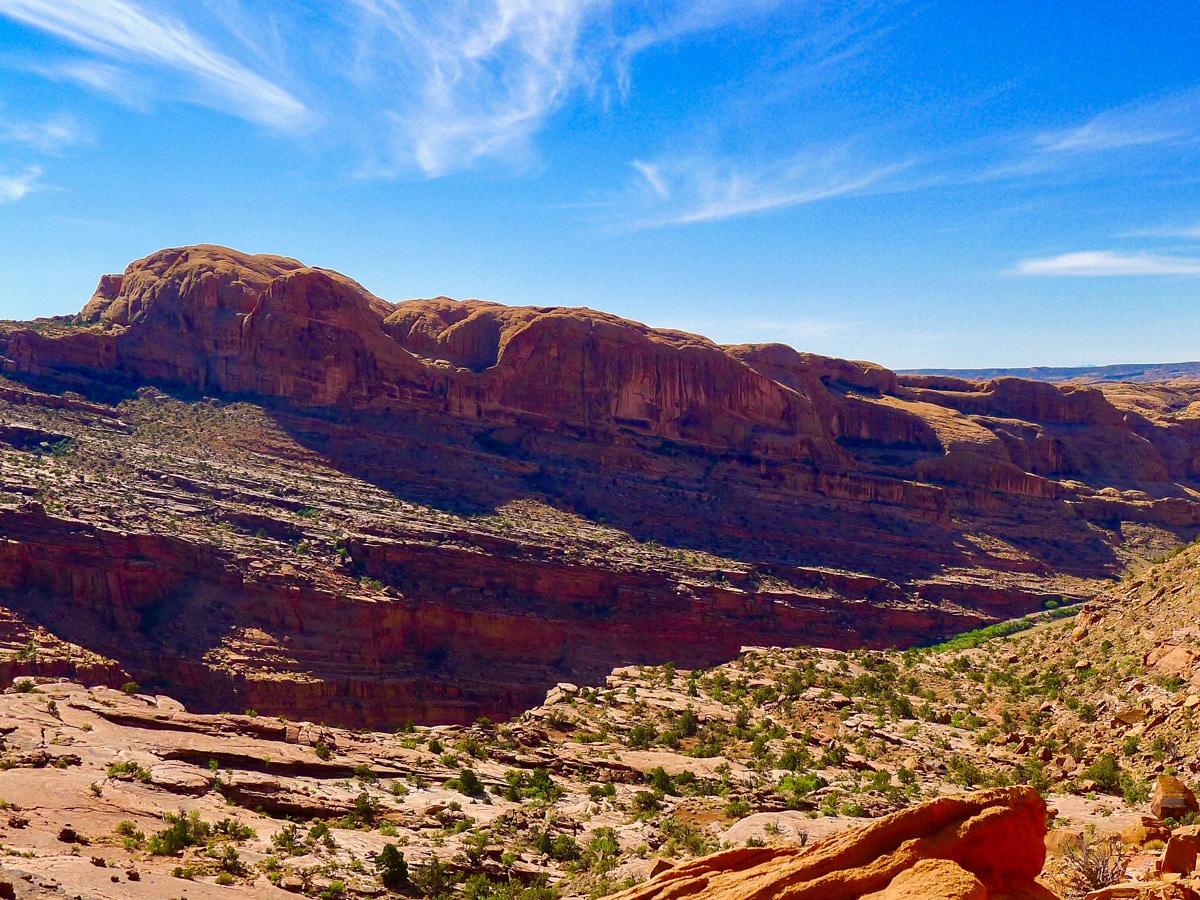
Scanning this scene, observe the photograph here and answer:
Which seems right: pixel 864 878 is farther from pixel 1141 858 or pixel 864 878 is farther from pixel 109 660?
pixel 109 660

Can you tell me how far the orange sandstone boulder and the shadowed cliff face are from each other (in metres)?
37.1

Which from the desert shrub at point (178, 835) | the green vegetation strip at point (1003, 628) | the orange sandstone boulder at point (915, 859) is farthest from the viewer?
the green vegetation strip at point (1003, 628)

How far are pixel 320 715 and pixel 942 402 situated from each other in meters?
78.0

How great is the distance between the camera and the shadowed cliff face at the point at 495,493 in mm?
49156

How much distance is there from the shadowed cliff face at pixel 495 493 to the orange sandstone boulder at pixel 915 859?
3713cm

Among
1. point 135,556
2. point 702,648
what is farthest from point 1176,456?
point 135,556

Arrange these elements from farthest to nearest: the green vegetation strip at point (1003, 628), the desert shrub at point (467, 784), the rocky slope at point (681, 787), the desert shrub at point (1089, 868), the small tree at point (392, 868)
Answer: the green vegetation strip at point (1003, 628), the desert shrub at point (467, 784), the small tree at point (392, 868), the desert shrub at point (1089, 868), the rocky slope at point (681, 787)

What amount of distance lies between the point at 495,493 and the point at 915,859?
57.0 m

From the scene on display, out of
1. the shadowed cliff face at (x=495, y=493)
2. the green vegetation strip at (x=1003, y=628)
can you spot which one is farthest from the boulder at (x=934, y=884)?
the green vegetation strip at (x=1003, y=628)

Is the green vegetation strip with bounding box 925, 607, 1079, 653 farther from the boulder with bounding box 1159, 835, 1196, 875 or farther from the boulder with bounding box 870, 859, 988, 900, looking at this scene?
the boulder with bounding box 870, 859, 988, 900

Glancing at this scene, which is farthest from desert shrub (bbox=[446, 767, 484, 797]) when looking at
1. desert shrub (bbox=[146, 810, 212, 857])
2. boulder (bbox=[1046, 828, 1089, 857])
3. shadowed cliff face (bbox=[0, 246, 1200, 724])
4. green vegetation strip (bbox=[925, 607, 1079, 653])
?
green vegetation strip (bbox=[925, 607, 1079, 653])

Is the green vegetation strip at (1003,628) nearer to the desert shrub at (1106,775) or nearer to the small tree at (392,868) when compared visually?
the desert shrub at (1106,775)

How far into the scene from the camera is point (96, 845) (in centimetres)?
1862

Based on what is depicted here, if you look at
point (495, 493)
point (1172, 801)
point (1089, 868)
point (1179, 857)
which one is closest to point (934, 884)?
point (1089, 868)
